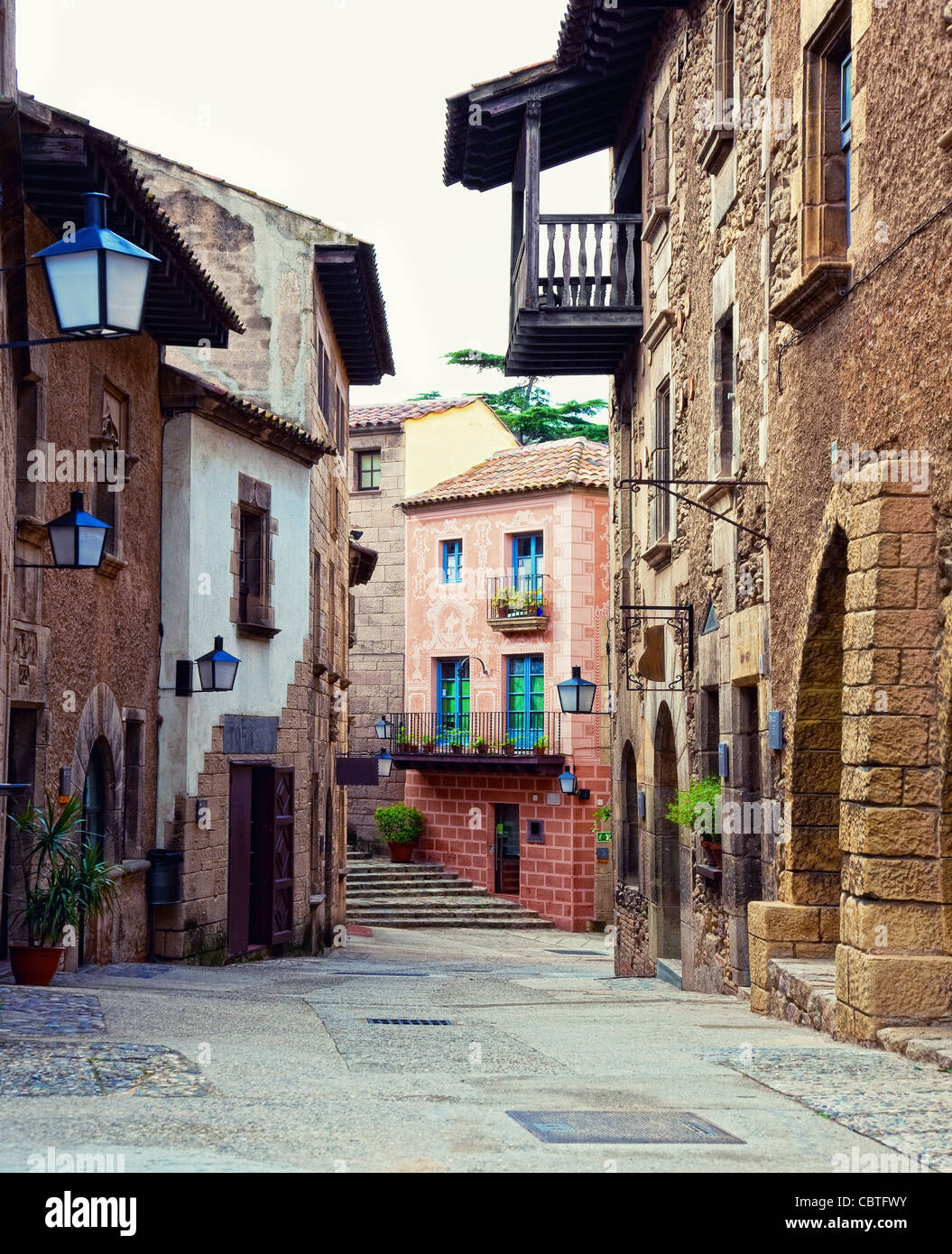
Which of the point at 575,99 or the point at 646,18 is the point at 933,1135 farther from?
A: the point at 575,99

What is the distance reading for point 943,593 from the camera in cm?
689

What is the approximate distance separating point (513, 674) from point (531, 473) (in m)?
4.03

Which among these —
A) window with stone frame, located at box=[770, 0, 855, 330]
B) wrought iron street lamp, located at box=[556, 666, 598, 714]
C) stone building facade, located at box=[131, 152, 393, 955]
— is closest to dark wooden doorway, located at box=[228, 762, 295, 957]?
stone building facade, located at box=[131, 152, 393, 955]

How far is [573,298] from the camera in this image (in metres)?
15.1

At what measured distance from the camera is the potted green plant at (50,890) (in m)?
9.36

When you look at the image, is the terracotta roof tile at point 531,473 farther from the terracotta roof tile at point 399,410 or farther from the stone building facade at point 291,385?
the stone building facade at point 291,385

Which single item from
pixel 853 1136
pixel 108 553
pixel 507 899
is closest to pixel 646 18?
pixel 108 553

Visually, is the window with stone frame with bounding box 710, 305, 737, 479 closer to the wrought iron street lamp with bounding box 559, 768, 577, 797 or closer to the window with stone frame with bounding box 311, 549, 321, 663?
the window with stone frame with bounding box 311, 549, 321, 663

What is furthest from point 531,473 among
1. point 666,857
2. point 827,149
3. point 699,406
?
point 827,149

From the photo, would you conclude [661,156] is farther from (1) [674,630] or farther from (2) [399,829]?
(2) [399,829]

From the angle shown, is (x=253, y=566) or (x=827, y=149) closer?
(x=827, y=149)

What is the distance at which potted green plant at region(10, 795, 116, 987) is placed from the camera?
936 centimetres

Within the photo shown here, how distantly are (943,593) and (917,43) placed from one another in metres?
2.49

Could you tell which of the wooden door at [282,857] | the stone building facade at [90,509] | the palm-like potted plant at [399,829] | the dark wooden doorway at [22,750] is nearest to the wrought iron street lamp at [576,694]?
the wooden door at [282,857]
